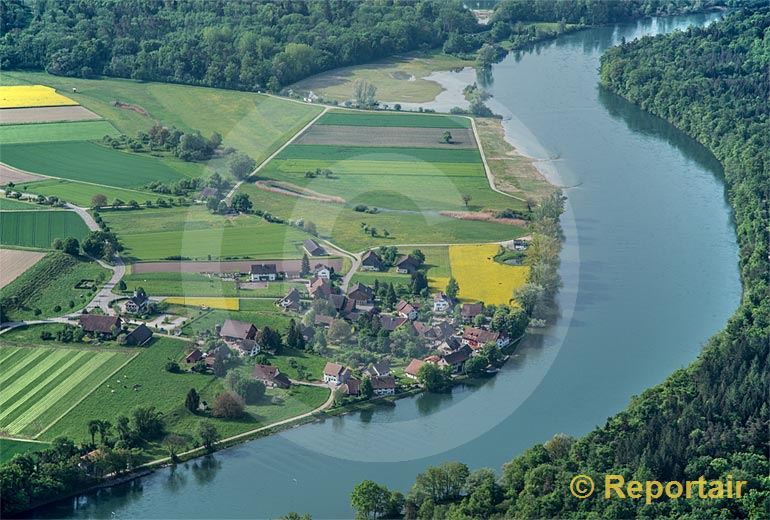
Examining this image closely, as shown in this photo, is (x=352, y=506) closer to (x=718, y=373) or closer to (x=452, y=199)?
(x=718, y=373)

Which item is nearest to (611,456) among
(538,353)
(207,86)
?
(538,353)

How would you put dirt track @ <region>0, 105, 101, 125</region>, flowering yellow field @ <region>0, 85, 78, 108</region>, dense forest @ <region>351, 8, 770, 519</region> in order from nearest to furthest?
dense forest @ <region>351, 8, 770, 519</region> → dirt track @ <region>0, 105, 101, 125</region> → flowering yellow field @ <region>0, 85, 78, 108</region>

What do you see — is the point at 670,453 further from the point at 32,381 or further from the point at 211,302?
the point at 32,381

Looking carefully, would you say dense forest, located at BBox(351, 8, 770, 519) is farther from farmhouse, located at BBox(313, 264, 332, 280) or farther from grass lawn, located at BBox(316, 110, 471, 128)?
grass lawn, located at BBox(316, 110, 471, 128)

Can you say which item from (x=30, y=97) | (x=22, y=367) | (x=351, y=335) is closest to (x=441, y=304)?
(x=351, y=335)

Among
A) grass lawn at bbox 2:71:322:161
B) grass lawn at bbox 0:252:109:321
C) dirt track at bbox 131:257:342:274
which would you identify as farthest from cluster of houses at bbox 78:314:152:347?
grass lawn at bbox 2:71:322:161

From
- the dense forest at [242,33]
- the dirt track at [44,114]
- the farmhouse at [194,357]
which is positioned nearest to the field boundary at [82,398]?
the farmhouse at [194,357]

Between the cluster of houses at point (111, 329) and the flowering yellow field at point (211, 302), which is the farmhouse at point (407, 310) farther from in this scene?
the cluster of houses at point (111, 329)
